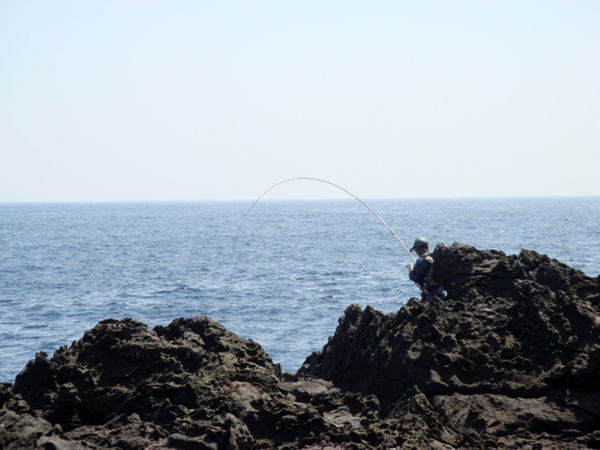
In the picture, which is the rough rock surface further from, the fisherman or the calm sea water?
the calm sea water

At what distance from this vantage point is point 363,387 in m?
7.56

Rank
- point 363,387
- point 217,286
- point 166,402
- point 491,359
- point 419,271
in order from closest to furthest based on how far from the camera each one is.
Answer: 1. point 166,402
2. point 491,359
3. point 363,387
4. point 419,271
5. point 217,286

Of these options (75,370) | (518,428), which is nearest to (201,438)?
(75,370)

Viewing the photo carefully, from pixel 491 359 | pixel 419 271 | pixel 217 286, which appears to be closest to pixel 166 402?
pixel 491 359

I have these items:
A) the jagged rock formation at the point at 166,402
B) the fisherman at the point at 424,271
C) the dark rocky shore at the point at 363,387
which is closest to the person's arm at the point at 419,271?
the fisherman at the point at 424,271

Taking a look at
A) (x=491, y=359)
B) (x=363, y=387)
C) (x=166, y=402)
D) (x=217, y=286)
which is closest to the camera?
(x=166, y=402)

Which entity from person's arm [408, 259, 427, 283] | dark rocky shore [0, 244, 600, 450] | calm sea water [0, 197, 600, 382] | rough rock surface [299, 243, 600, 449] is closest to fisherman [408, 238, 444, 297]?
person's arm [408, 259, 427, 283]

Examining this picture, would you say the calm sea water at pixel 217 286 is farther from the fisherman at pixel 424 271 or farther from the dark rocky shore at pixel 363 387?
the dark rocky shore at pixel 363 387

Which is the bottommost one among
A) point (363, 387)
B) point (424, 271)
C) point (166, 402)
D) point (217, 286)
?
point (217, 286)

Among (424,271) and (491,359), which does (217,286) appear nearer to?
(424,271)

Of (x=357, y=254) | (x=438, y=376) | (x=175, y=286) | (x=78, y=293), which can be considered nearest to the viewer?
(x=438, y=376)

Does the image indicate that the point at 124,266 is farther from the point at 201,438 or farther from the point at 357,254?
the point at 201,438

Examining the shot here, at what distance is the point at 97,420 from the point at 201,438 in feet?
4.46

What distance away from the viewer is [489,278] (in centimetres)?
887
